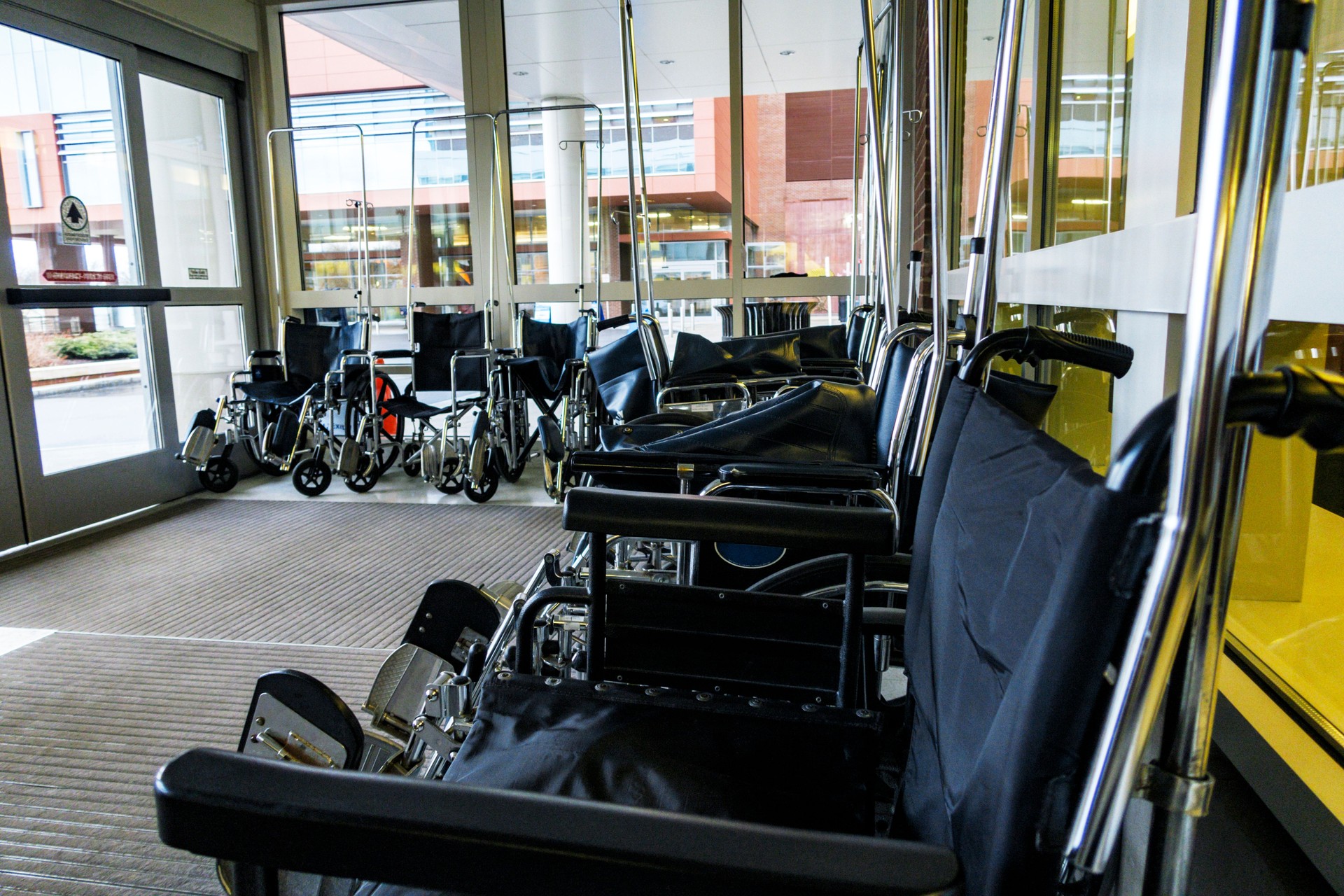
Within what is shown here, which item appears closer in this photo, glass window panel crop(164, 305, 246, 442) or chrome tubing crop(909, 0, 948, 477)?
chrome tubing crop(909, 0, 948, 477)

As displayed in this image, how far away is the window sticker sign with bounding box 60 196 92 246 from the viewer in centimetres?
416

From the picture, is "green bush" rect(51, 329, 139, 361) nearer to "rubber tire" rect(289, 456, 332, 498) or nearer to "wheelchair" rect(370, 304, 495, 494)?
"rubber tire" rect(289, 456, 332, 498)

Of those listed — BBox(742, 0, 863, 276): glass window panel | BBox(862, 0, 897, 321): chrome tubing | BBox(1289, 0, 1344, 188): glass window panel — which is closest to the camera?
BBox(1289, 0, 1344, 188): glass window panel

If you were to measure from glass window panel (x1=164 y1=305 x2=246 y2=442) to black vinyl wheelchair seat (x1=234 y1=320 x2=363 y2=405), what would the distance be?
0.33 meters

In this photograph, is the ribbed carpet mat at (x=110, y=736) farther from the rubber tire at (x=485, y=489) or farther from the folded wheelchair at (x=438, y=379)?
the folded wheelchair at (x=438, y=379)

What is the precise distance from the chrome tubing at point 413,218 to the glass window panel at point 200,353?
3.59ft

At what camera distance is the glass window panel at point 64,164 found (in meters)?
3.93

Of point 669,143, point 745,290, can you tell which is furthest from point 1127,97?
point 669,143

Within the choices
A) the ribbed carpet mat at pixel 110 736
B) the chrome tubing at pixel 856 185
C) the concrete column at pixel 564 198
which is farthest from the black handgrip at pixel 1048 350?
the concrete column at pixel 564 198

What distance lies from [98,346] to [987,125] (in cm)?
426

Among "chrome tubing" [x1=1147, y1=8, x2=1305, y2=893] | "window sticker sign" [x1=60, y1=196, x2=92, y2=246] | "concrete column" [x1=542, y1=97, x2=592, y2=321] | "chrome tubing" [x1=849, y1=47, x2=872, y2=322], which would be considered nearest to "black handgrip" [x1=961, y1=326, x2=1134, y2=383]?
"chrome tubing" [x1=1147, y1=8, x2=1305, y2=893]

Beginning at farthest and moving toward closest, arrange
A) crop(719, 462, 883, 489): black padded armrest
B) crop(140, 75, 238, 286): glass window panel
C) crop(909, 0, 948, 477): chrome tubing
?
crop(140, 75, 238, 286): glass window panel
crop(719, 462, 883, 489): black padded armrest
crop(909, 0, 948, 477): chrome tubing

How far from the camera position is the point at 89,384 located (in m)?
4.35

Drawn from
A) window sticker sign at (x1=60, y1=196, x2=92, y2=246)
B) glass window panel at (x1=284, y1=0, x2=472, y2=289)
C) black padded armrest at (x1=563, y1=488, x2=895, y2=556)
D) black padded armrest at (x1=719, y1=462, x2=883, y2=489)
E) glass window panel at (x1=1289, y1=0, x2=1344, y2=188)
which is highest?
glass window panel at (x1=284, y1=0, x2=472, y2=289)
